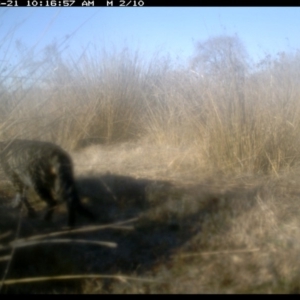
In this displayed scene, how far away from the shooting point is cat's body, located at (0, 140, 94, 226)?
3.07 m

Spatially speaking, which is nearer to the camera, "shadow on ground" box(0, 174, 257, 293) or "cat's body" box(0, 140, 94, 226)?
"shadow on ground" box(0, 174, 257, 293)

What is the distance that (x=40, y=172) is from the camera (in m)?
3.14

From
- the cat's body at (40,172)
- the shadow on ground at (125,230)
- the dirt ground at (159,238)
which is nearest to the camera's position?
the dirt ground at (159,238)

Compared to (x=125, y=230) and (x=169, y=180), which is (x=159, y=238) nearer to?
(x=125, y=230)

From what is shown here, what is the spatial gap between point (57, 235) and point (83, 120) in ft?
6.33

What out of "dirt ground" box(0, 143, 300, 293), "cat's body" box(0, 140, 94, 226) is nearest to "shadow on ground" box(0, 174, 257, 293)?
"dirt ground" box(0, 143, 300, 293)

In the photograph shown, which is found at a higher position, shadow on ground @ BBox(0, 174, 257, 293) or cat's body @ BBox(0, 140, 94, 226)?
cat's body @ BBox(0, 140, 94, 226)

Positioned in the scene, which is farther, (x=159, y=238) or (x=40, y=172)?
(x=40, y=172)

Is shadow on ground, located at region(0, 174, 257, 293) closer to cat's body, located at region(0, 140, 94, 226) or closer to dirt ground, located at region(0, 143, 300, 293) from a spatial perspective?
dirt ground, located at region(0, 143, 300, 293)

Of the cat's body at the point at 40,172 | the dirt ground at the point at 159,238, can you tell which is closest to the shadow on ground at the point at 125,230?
the dirt ground at the point at 159,238

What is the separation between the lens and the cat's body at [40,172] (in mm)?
3070

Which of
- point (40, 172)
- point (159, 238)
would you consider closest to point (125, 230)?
point (159, 238)

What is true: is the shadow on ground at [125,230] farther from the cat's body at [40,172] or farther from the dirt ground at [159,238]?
the cat's body at [40,172]

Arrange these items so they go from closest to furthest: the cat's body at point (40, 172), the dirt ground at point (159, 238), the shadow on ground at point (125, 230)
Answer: the dirt ground at point (159, 238) → the shadow on ground at point (125, 230) → the cat's body at point (40, 172)
